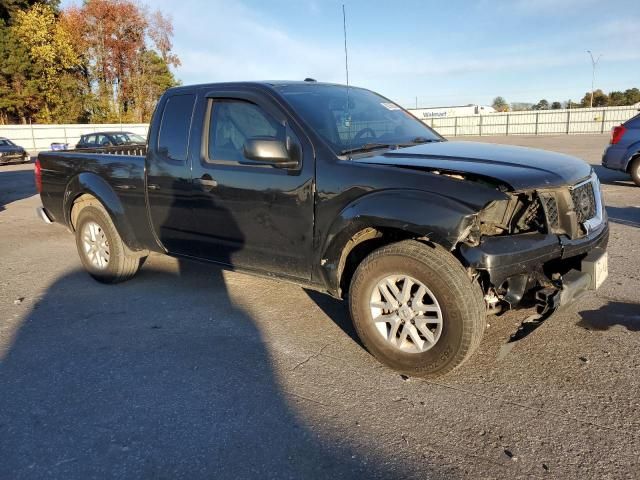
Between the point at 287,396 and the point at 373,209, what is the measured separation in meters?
1.28

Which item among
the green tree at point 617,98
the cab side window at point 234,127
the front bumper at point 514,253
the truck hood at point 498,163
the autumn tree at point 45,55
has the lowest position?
the front bumper at point 514,253

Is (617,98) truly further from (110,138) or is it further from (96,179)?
(96,179)

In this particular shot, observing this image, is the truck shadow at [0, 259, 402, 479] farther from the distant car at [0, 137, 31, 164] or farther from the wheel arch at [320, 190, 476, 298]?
the distant car at [0, 137, 31, 164]

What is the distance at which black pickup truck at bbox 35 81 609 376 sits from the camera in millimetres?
3020

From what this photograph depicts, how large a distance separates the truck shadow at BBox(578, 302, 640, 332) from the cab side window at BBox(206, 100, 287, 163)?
2.83 m

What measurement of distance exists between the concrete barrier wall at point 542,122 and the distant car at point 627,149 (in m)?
28.2

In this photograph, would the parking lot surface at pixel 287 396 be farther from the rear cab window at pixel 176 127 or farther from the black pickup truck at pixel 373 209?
the rear cab window at pixel 176 127

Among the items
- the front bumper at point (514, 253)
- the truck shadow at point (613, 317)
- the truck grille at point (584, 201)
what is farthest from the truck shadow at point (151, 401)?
the truck shadow at point (613, 317)

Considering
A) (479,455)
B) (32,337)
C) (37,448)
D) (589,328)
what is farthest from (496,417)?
(32,337)

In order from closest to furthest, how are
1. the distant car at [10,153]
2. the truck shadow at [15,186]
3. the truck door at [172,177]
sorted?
the truck door at [172,177]
the truck shadow at [15,186]
the distant car at [10,153]

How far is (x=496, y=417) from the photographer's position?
2.83 metres

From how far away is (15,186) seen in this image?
51.3ft

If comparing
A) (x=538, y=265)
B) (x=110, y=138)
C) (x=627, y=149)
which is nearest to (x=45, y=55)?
(x=110, y=138)

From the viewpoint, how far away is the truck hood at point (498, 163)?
9.99 feet
